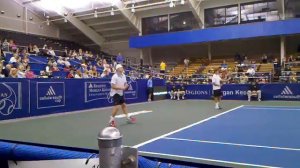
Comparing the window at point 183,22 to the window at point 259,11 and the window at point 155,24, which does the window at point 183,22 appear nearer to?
the window at point 155,24

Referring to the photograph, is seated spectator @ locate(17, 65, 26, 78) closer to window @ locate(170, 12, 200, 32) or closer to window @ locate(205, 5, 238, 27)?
window @ locate(170, 12, 200, 32)

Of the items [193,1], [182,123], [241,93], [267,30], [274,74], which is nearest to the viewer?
[182,123]

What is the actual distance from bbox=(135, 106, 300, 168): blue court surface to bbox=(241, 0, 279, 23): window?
20.9 m

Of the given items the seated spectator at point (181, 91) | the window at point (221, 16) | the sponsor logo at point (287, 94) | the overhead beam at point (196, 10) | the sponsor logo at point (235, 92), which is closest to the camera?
the sponsor logo at point (287, 94)

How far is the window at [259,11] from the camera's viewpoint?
28219mm

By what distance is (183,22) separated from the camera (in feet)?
105

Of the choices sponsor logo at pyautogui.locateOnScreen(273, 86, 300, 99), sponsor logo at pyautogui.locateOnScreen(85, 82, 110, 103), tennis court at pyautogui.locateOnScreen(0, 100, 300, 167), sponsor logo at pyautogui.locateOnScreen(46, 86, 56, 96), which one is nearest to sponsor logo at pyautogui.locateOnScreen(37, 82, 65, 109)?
sponsor logo at pyautogui.locateOnScreen(46, 86, 56, 96)

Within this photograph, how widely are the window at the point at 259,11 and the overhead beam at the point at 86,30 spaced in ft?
52.5

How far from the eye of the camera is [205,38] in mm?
28812

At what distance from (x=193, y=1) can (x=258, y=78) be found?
1001cm

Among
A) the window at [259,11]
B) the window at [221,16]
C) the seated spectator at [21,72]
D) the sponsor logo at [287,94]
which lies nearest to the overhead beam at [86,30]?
the window at [221,16]

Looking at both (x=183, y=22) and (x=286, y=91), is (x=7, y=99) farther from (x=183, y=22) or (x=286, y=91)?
(x=183, y=22)

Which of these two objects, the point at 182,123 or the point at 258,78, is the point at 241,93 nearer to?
the point at 258,78

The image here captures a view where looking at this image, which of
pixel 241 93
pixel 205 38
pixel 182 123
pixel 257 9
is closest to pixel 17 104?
pixel 182 123
